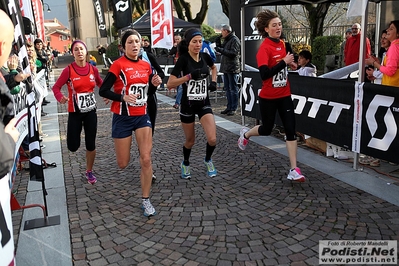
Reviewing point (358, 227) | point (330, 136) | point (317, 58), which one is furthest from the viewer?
point (317, 58)

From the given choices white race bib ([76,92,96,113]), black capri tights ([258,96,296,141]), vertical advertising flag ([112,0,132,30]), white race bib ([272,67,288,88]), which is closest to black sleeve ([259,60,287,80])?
white race bib ([272,67,288,88])

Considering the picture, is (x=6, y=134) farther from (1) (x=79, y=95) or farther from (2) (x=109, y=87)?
(1) (x=79, y=95)

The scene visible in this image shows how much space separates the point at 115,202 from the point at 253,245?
1.91 meters

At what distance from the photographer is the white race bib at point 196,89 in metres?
4.90

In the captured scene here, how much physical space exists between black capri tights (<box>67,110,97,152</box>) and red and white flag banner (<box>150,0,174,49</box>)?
23.4 ft

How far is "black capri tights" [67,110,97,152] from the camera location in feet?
16.9

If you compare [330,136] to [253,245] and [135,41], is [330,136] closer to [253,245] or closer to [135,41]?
[253,245]

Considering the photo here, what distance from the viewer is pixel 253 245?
3.48m

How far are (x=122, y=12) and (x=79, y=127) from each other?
9070 millimetres

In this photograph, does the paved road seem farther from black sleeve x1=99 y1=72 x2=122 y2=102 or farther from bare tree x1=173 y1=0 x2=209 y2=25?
bare tree x1=173 y1=0 x2=209 y2=25

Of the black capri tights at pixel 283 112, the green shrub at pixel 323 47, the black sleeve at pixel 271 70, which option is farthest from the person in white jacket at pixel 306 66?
the green shrub at pixel 323 47

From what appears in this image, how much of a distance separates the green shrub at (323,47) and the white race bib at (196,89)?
13.6 meters

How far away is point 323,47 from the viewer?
58.0ft

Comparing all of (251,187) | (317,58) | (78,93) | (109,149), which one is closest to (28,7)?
(109,149)
